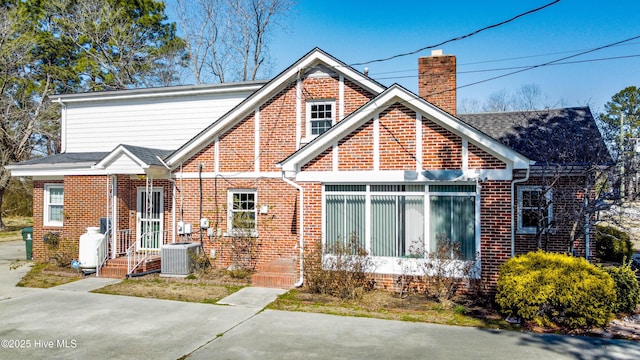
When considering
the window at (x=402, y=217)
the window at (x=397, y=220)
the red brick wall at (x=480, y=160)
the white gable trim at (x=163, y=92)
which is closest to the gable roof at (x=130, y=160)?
the white gable trim at (x=163, y=92)

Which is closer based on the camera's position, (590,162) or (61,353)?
(61,353)

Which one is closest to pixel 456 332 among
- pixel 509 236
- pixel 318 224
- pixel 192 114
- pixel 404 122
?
pixel 509 236

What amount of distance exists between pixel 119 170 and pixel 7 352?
23.6ft

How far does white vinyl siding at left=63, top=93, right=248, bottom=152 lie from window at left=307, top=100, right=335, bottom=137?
3316 millimetres

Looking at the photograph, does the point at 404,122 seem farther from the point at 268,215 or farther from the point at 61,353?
the point at 61,353

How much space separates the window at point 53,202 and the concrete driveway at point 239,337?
667 centimetres

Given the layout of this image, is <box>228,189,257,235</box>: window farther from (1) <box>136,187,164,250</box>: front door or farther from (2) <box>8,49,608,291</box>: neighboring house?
(1) <box>136,187,164,250</box>: front door

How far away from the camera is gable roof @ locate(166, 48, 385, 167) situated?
1315cm

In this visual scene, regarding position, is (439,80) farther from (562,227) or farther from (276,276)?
(276,276)

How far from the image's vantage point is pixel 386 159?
10.6 m

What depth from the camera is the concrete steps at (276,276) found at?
1120 centimetres

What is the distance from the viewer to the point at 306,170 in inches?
435

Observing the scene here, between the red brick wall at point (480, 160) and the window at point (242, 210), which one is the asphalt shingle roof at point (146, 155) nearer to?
the window at point (242, 210)

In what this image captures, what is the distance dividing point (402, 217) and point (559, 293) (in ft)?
12.1
